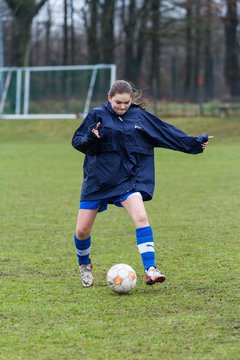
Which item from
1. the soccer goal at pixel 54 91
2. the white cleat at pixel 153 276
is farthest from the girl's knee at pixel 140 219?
the soccer goal at pixel 54 91

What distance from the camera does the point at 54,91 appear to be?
2825 centimetres

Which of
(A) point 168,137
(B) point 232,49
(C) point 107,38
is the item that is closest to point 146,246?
(A) point 168,137

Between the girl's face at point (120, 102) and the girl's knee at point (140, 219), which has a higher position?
the girl's face at point (120, 102)

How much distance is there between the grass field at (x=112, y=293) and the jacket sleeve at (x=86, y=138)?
115 cm

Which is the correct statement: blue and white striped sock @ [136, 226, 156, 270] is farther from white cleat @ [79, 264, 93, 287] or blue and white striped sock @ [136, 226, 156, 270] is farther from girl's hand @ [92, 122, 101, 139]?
girl's hand @ [92, 122, 101, 139]

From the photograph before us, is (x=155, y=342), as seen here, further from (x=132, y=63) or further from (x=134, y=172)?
(x=132, y=63)

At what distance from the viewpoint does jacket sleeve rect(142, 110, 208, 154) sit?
663 centimetres

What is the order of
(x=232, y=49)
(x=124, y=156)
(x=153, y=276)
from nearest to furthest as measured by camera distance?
(x=153, y=276) < (x=124, y=156) < (x=232, y=49)

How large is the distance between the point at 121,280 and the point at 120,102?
143 centimetres

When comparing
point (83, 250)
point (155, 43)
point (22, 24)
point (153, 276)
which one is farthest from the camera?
point (155, 43)

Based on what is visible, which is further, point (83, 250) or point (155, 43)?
point (155, 43)

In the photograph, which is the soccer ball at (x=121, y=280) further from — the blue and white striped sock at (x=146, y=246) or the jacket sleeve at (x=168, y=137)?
the jacket sleeve at (x=168, y=137)

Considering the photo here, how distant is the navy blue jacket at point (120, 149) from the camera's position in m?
6.44

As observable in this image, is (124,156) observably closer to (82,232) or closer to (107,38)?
(82,232)
